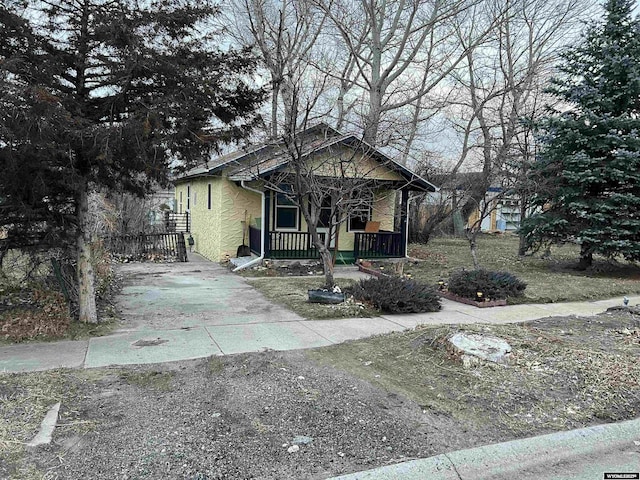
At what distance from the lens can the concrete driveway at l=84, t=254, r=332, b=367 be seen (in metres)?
5.57

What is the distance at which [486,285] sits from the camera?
9117 millimetres

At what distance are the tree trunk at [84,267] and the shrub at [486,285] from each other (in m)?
6.73

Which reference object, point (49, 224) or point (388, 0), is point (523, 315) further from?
point (388, 0)

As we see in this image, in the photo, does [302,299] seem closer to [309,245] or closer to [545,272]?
[309,245]

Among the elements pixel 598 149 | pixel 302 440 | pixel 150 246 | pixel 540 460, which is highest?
pixel 598 149

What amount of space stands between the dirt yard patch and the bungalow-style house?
837 centimetres

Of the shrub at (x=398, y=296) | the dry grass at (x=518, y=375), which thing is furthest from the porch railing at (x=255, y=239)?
the dry grass at (x=518, y=375)

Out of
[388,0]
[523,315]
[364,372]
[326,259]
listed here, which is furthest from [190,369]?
[388,0]

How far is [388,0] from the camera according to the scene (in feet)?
65.3

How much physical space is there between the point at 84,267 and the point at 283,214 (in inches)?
335

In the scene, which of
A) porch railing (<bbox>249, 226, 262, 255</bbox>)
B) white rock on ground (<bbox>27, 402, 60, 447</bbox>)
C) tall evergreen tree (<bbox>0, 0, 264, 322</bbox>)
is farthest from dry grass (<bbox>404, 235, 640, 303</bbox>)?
white rock on ground (<bbox>27, 402, 60, 447</bbox>)

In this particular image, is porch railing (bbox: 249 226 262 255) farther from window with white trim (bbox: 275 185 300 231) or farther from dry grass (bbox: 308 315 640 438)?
dry grass (bbox: 308 315 640 438)

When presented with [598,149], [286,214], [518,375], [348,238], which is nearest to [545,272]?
[598,149]

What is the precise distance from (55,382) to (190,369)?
4.07ft
